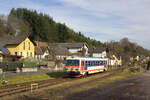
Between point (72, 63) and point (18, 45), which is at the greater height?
point (18, 45)

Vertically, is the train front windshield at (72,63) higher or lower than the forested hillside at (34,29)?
lower

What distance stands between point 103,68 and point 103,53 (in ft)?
155

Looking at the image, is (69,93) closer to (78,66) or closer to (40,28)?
(78,66)

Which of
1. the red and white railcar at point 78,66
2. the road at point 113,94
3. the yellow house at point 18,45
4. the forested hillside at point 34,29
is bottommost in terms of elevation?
the road at point 113,94

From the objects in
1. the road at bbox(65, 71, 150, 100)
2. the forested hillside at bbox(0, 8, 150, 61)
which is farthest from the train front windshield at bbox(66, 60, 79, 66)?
the forested hillside at bbox(0, 8, 150, 61)

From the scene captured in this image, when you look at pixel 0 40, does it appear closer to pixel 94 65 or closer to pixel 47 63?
pixel 47 63

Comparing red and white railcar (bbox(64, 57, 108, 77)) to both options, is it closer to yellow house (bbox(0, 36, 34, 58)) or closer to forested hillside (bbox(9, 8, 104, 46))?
yellow house (bbox(0, 36, 34, 58))

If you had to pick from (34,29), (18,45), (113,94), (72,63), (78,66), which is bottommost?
(113,94)

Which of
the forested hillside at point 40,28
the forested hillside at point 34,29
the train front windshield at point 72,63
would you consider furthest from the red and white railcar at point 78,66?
the forested hillside at point 40,28

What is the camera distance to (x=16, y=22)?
83125mm

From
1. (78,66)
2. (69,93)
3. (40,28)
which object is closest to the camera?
(69,93)

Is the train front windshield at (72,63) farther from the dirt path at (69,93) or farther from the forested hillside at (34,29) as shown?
the forested hillside at (34,29)

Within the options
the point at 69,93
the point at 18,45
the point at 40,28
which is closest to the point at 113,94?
the point at 69,93

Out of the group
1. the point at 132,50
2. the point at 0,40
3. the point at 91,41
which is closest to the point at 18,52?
the point at 0,40
